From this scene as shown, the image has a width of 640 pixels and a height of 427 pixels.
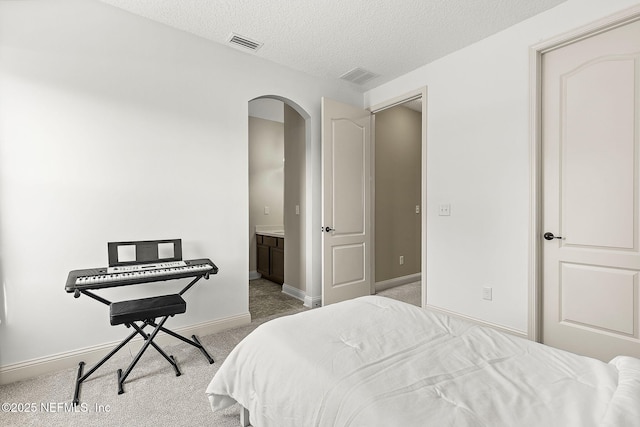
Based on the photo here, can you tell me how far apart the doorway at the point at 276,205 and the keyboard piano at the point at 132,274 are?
52.0 inches

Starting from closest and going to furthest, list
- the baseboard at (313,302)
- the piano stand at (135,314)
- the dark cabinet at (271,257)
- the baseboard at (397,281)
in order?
the piano stand at (135,314) → the baseboard at (313,302) → the baseboard at (397,281) → the dark cabinet at (271,257)

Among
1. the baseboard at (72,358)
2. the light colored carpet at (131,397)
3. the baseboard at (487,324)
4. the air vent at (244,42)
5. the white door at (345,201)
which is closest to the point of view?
the light colored carpet at (131,397)

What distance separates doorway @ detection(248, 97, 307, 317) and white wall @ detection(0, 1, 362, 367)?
842mm

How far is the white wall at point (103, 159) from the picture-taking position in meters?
2.20

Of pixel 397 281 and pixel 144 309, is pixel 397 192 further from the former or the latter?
pixel 144 309

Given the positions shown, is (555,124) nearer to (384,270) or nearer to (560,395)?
(560,395)

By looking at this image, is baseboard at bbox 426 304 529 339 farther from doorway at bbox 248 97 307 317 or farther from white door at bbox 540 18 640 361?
doorway at bbox 248 97 307 317

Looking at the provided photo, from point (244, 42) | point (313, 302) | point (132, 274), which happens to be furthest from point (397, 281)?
point (244, 42)

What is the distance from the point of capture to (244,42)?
302 centimetres

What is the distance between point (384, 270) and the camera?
15.2ft

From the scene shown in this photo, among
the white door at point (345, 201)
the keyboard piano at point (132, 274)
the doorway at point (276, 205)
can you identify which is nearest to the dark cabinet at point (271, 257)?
the doorway at point (276, 205)

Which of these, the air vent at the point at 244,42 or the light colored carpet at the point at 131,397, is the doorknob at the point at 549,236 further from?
the air vent at the point at 244,42

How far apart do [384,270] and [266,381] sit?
137 inches

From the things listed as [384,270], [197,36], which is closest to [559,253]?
[384,270]
